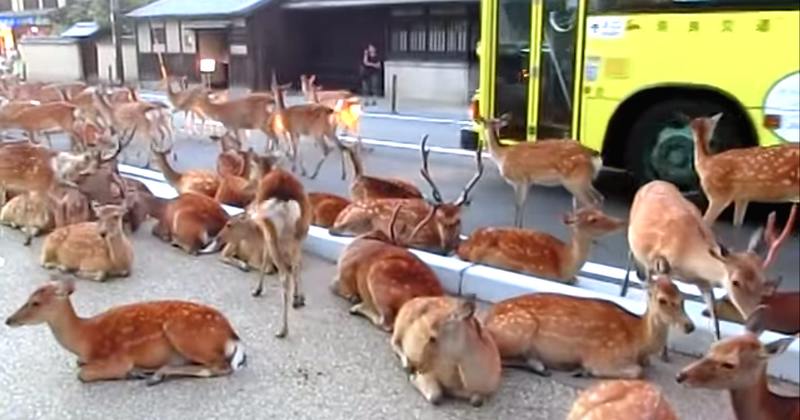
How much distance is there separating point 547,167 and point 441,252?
30.1 inches

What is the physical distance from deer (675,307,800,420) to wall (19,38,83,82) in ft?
31.7

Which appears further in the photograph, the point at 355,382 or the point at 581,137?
the point at 581,137

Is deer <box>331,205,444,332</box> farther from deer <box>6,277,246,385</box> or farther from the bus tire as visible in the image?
the bus tire

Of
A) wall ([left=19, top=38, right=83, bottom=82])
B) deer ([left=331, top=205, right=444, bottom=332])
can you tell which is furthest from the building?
wall ([left=19, top=38, right=83, bottom=82])

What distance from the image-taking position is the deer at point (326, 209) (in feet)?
11.0

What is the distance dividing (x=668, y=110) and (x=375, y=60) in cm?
641

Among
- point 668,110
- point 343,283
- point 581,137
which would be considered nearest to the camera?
point 668,110

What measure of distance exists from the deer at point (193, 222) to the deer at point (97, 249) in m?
0.29

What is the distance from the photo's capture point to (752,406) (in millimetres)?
1366

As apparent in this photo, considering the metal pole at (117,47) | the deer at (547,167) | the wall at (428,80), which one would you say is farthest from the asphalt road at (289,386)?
the wall at (428,80)

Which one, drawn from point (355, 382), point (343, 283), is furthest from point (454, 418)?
point (343, 283)

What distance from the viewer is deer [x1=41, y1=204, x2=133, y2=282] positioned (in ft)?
9.62

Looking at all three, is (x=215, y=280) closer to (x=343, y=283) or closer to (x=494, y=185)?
(x=343, y=283)

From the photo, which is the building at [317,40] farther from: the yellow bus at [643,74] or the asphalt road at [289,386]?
the asphalt road at [289,386]
